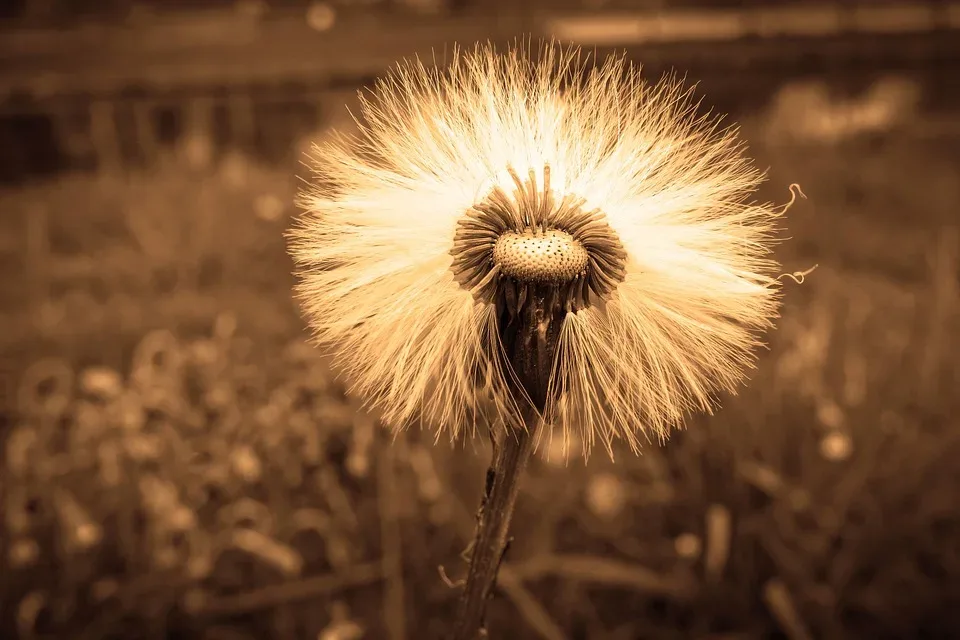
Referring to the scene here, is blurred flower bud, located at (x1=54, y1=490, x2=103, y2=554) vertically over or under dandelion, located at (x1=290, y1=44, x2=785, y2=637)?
under

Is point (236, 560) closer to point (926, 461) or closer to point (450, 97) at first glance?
point (450, 97)

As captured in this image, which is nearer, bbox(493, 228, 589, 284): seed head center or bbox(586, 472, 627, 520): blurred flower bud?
bbox(493, 228, 589, 284): seed head center

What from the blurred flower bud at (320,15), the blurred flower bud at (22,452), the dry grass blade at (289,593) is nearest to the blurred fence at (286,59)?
the blurred flower bud at (320,15)

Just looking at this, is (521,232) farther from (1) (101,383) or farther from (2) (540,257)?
(1) (101,383)

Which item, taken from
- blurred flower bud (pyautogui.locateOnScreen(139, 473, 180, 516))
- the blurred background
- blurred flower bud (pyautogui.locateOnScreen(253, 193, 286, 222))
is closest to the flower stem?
the blurred background

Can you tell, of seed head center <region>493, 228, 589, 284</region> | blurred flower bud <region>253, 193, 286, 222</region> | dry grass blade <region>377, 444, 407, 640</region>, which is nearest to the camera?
seed head center <region>493, 228, 589, 284</region>

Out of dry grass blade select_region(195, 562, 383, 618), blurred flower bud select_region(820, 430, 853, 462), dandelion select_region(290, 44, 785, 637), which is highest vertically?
dandelion select_region(290, 44, 785, 637)

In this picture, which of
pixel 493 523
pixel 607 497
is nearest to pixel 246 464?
pixel 607 497

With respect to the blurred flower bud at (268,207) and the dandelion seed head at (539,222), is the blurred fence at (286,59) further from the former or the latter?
the dandelion seed head at (539,222)

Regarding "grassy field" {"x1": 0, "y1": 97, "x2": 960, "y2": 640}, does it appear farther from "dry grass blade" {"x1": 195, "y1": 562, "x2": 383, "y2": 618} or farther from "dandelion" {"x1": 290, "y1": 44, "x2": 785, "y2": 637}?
"dandelion" {"x1": 290, "y1": 44, "x2": 785, "y2": 637}
